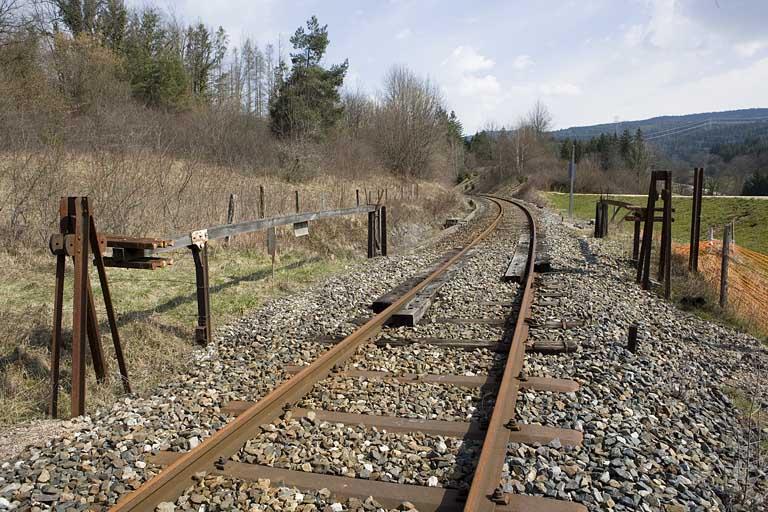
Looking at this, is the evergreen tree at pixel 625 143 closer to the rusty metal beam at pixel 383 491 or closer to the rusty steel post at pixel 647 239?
the rusty steel post at pixel 647 239

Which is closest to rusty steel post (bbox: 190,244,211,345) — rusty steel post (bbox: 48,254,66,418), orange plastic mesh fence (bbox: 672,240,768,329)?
rusty steel post (bbox: 48,254,66,418)

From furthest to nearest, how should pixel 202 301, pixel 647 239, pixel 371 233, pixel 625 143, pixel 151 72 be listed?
1. pixel 625 143
2. pixel 151 72
3. pixel 371 233
4. pixel 647 239
5. pixel 202 301

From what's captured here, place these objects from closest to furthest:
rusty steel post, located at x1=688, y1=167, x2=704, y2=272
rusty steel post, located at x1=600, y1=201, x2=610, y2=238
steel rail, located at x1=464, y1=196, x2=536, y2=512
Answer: steel rail, located at x1=464, y1=196, x2=536, y2=512, rusty steel post, located at x1=688, y1=167, x2=704, y2=272, rusty steel post, located at x1=600, y1=201, x2=610, y2=238

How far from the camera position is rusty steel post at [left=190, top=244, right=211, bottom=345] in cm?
666

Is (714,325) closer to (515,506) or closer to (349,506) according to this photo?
(515,506)

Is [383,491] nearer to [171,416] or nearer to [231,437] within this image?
[231,437]

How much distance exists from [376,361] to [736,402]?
3247 millimetres

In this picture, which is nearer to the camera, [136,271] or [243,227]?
[243,227]

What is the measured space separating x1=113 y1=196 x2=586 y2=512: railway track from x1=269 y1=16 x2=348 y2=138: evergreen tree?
32506 mm

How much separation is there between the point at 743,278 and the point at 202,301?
1161cm

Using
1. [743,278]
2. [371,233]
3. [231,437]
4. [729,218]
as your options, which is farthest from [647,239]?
[729,218]

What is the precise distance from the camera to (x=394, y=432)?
4223 millimetres

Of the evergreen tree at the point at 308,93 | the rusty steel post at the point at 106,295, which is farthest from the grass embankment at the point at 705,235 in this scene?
the evergreen tree at the point at 308,93

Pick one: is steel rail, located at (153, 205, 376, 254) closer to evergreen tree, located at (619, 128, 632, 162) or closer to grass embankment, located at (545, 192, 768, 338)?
grass embankment, located at (545, 192, 768, 338)
